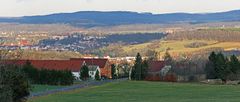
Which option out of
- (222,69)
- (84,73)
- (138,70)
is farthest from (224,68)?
(84,73)

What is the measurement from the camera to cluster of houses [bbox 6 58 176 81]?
370 feet

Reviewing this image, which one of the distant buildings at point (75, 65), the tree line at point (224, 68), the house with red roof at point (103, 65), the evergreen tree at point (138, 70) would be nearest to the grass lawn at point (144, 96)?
the tree line at point (224, 68)

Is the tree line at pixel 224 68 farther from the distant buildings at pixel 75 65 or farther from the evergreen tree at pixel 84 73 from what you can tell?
the distant buildings at pixel 75 65

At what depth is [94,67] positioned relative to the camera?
131m

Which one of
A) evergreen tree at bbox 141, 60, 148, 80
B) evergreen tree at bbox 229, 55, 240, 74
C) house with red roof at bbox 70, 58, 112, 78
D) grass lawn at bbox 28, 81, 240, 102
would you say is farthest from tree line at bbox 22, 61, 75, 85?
house with red roof at bbox 70, 58, 112, 78

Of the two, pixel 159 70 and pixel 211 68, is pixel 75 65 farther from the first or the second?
pixel 211 68

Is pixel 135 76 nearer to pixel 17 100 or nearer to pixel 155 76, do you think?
pixel 155 76

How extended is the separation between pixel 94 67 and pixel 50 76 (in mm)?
39518

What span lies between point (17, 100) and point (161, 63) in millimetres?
94244

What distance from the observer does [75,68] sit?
122 m

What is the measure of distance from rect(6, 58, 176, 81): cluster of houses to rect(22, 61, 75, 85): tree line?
55.6ft

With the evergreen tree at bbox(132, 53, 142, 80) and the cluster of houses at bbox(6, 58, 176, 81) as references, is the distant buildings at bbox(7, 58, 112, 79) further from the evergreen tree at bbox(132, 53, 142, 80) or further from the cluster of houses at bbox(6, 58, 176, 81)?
the evergreen tree at bbox(132, 53, 142, 80)

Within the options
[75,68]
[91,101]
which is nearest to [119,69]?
[75,68]

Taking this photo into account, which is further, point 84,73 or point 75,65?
point 75,65
